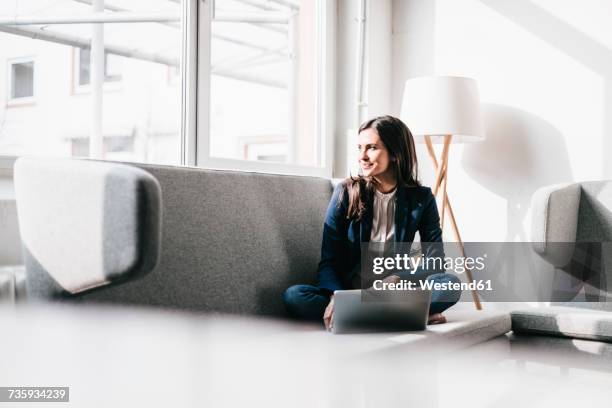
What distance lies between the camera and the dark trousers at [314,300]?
213 centimetres

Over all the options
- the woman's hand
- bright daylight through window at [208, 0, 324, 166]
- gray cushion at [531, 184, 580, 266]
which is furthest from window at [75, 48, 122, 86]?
gray cushion at [531, 184, 580, 266]

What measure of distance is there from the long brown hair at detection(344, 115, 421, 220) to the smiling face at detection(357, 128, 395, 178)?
0.6 inches

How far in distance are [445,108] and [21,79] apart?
5.97ft

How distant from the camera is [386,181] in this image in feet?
7.93

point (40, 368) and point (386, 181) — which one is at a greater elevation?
point (386, 181)

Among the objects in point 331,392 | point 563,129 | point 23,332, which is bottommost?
point 331,392

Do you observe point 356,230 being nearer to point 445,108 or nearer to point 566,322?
point 566,322

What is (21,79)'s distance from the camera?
2.26 metres

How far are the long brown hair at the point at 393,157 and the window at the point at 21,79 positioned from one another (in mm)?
1196

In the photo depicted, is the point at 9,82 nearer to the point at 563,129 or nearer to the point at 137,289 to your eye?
the point at 137,289

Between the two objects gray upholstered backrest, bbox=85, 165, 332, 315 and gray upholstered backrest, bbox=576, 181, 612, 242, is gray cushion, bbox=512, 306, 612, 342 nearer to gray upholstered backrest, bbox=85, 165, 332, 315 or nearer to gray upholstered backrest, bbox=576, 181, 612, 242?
gray upholstered backrest, bbox=576, 181, 612, 242

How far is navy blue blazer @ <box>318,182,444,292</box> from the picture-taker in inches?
89.9

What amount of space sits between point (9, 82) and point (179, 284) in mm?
974

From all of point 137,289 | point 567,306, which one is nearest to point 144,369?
point 137,289
